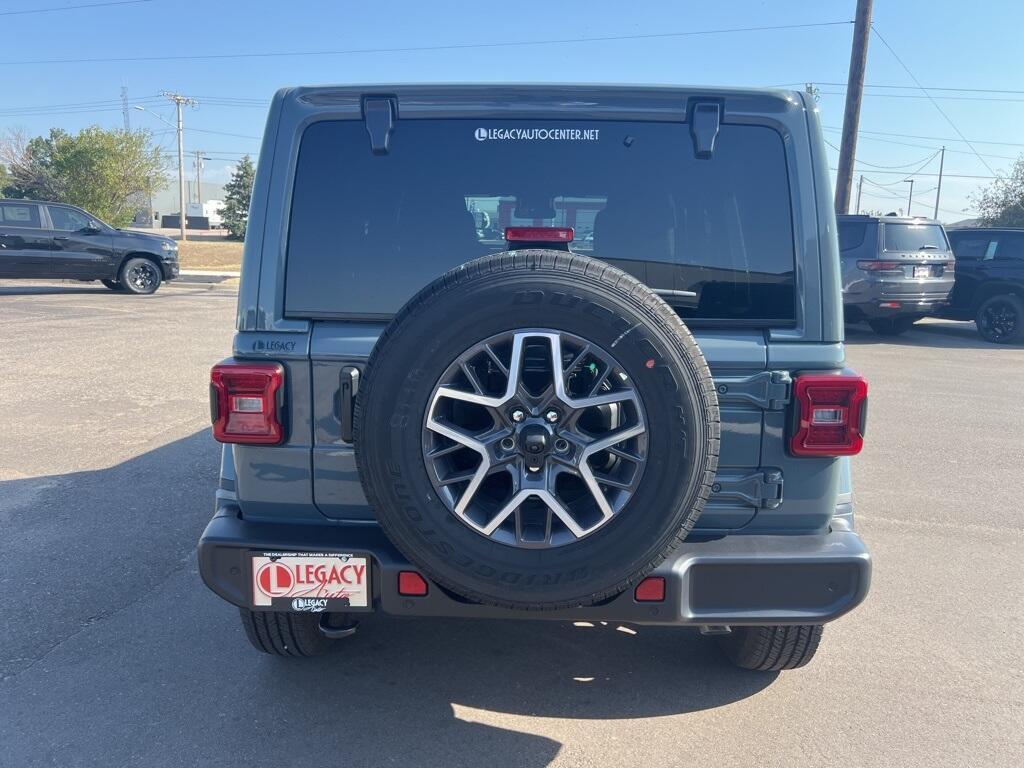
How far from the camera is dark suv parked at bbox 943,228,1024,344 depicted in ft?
A: 45.2

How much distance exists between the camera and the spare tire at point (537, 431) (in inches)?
91.6

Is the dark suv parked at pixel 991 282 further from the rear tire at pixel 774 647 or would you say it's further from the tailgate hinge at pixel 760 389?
the tailgate hinge at pixel 760 389

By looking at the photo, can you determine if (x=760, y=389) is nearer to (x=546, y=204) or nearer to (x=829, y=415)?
(x=829, y=415)

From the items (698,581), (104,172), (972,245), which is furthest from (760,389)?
(104,172)

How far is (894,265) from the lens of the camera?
12758mm

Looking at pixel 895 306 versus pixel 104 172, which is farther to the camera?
pixel 104 172

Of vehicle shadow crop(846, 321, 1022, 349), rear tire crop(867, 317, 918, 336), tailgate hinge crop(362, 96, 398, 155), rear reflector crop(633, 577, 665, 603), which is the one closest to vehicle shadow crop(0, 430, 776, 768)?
rear reflector crop(633, 577, 665, 603)

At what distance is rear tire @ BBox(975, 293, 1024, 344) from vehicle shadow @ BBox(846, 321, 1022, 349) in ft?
0.50

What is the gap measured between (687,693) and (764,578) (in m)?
0.84

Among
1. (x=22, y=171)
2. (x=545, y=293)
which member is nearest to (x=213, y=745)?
(x=545, y=293)

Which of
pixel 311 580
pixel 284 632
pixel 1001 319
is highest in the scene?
pixel 1001 319

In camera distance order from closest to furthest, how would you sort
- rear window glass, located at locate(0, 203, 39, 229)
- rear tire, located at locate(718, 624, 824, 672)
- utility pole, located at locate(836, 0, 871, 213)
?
rear tire, located at locate(718, 624, 824, 672) → rear window glass, located at locate(0, 203, 39, 229) → utility pole, located at locate(836, 0, 871, 213)

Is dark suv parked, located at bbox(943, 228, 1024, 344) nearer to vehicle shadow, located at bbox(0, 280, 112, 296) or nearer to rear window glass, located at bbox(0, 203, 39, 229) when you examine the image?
vehicle shadow, located at bbox(0, 280, 112, 296)

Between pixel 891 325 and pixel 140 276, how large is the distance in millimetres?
15054
